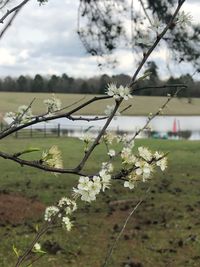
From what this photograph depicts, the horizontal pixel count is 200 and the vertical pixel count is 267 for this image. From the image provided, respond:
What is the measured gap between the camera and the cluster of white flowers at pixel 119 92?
4.76 feet

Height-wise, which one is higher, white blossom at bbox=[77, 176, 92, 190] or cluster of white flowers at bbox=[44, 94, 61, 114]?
cluster of white flowers at bbox=[44, 94, 61, 114]

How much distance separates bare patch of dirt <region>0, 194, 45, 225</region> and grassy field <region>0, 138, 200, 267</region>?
0.03 meters

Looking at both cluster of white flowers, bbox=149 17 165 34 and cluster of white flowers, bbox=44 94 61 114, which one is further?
cluster of white flowers, bbox=44 94 61 114

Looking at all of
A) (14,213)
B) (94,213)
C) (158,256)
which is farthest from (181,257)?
(14,213)

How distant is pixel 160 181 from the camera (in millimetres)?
12688

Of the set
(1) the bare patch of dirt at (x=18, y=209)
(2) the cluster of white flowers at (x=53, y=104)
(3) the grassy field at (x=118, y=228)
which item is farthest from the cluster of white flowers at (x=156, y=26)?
(1) the bare patch of dirt at (x=18, y=209)

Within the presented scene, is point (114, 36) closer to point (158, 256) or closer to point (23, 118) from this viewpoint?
point (158, 256)

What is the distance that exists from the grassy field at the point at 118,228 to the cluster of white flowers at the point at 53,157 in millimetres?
4639

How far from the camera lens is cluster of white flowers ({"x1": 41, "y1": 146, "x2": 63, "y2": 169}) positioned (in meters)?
1.59

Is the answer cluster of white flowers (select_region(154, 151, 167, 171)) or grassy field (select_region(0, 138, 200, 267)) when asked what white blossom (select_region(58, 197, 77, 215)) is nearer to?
cluster of white flowers (select_region(154, 151, 167, 171))

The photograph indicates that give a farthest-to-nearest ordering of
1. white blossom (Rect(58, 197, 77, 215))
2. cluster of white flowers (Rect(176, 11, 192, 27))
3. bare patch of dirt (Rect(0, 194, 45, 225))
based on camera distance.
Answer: bare patch of dirt (Rect(0, 194, 45, 225)), white blossom (Rect(58, 197, 77, 215)), cluster of white flowers (Rect(176, 11, 192, 27))

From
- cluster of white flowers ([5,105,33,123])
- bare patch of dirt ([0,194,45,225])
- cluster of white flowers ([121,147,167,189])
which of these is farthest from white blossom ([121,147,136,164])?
bare patch of dirt ([0,194,45,225])

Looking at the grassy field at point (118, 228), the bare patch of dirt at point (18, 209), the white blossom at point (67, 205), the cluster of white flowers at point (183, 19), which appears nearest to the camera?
the cluster of white flowers at point (183, 19)

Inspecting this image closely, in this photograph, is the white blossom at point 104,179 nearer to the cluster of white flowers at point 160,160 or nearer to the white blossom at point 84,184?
the white blossom at point 84,184
